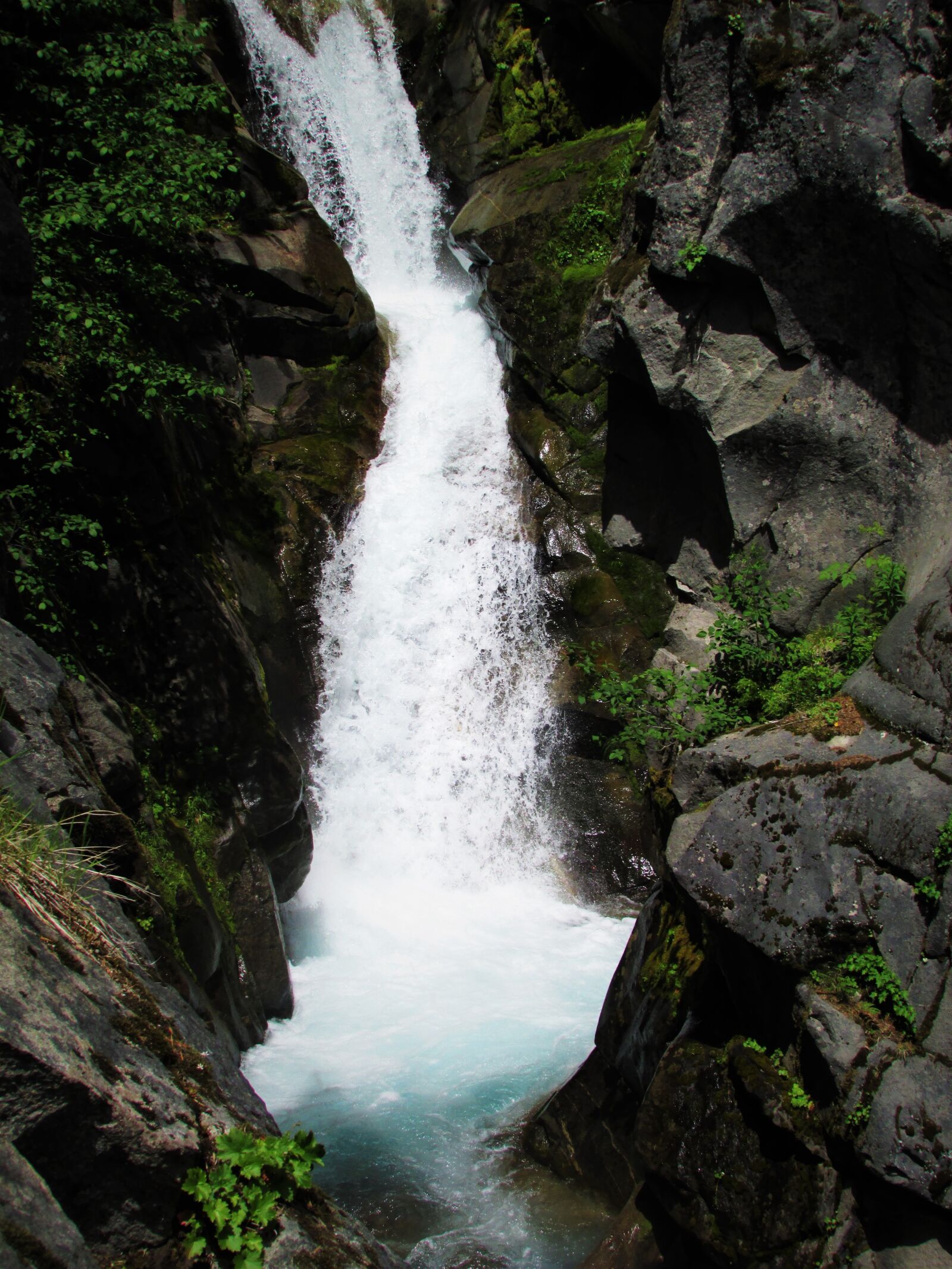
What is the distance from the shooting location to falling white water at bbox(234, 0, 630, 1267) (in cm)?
724

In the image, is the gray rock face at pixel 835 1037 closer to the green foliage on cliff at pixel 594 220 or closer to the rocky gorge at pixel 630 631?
the rocky gorge at pixel 630 631

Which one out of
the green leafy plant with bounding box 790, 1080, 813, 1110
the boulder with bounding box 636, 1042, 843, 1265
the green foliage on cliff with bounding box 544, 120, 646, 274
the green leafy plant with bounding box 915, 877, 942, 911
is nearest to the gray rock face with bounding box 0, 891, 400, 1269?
the boulder with bounding box 636, 1042, 843, 1265

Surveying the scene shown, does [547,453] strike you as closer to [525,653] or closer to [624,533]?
[624,533]

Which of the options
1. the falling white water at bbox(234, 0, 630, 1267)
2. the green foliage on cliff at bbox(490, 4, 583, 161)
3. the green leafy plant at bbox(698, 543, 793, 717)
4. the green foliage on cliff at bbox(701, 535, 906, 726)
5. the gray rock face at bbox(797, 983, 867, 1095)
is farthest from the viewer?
the green foliage on cliff at bbox(490, 4, 583, 161)

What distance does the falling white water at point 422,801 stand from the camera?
23.8ft

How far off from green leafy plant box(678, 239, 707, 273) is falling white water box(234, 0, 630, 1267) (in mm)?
5385

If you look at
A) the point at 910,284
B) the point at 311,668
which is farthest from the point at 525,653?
the point at 910,284

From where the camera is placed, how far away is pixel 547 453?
1391cm

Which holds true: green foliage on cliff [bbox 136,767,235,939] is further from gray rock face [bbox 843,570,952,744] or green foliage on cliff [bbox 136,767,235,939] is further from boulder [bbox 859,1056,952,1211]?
gray rock face [bbox 843,570,952,744]

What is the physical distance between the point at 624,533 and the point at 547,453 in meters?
2.06

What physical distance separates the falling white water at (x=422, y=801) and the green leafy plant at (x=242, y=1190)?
3.47 metres

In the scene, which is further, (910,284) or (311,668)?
(311,668)

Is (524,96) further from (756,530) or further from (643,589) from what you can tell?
(756,530)

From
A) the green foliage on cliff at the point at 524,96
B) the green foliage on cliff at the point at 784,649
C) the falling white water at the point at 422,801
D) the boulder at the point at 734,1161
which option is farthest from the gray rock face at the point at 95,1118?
the green foliage on cliff at the point at 524,96
